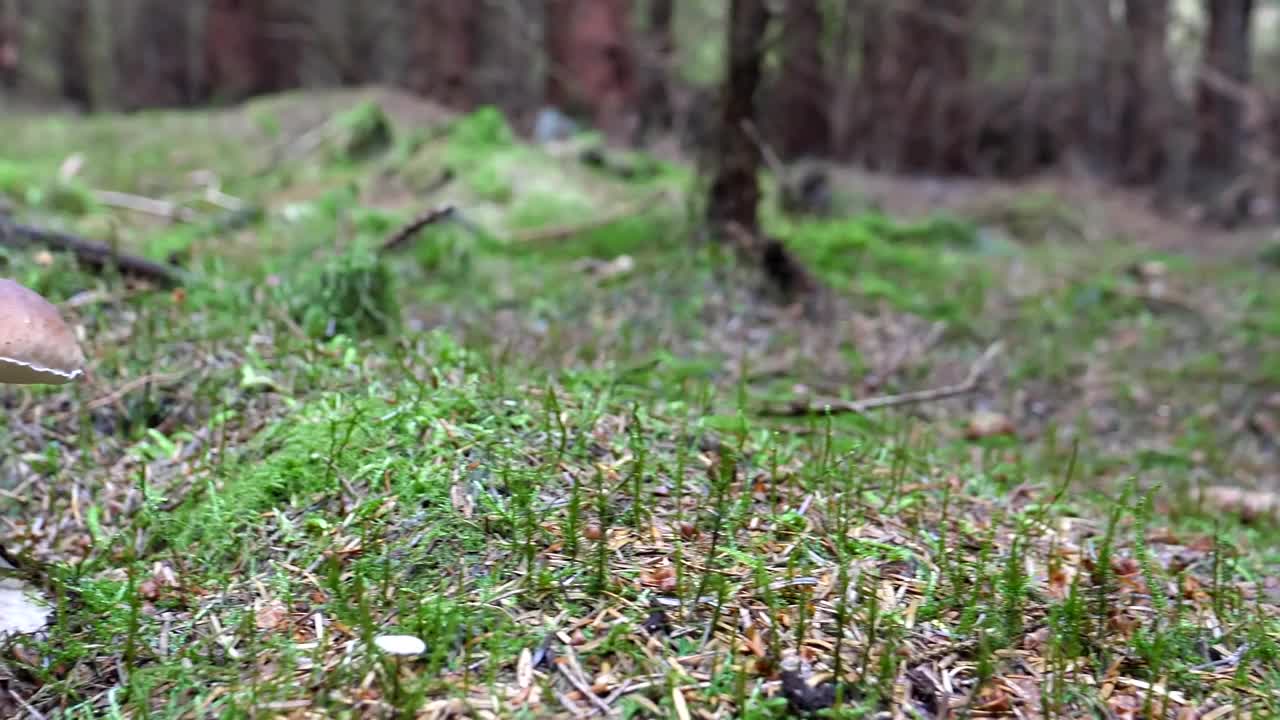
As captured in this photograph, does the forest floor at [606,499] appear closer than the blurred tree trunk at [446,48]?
Yes

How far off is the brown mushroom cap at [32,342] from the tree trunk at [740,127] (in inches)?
196

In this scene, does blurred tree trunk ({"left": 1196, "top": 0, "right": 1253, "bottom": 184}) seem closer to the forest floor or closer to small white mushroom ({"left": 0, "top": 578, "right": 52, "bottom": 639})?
the forest floor

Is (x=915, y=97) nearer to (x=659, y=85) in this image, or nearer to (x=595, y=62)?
(x=659, y=85)

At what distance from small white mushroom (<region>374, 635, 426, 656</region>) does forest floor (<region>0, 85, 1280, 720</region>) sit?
3 centimetres

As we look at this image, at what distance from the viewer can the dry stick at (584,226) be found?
24.9ft

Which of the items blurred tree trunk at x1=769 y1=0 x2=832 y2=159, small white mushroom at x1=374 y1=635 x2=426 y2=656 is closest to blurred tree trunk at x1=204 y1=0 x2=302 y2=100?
blurred tree trunk at x1=769 y1=0 x2=832 y2=159

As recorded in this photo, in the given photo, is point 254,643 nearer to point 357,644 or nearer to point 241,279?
point 357,644

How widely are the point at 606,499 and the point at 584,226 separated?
5.18 metres

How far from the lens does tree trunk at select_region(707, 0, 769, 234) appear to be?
6.64 meters

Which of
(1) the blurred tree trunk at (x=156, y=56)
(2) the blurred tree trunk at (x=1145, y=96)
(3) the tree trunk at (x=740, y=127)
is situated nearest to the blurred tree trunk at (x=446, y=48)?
(1) the blurred tree trunk at (x=156, y=56)

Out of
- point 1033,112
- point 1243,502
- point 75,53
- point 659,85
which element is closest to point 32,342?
point 1243,502

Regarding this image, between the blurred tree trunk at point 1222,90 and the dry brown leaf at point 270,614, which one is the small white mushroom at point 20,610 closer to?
the dry brown leaf at point 270,614

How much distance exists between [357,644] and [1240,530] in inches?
136

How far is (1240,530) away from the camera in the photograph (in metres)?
3.93
